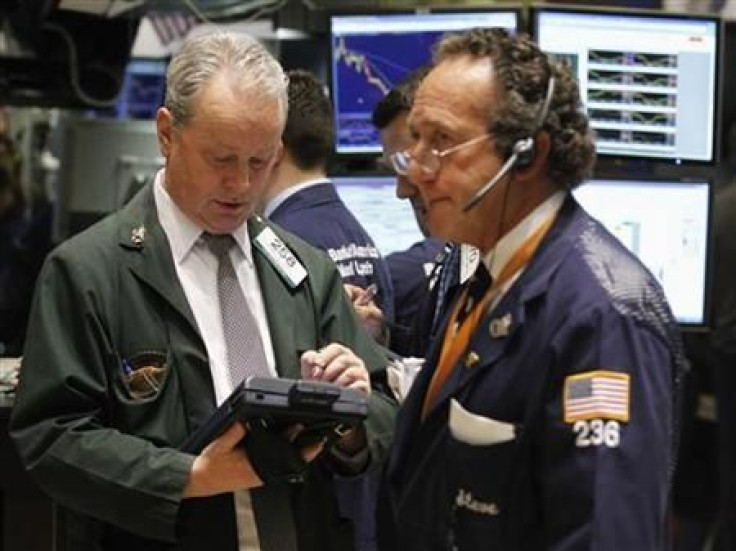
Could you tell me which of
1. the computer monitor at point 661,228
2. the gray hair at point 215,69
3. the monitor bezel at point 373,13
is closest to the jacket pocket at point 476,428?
the gray hair at point 215,69

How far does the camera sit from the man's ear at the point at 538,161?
2.39 metres

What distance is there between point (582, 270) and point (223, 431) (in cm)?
65

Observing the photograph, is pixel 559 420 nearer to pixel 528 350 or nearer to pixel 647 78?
pixel 528 350

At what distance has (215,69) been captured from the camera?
2680 millimetres

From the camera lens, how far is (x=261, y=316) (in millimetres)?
2791

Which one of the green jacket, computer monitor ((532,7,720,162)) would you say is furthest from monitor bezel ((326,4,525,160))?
the green jacket

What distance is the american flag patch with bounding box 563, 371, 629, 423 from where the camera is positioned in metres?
2.20

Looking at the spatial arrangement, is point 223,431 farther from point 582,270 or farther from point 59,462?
point 582,270

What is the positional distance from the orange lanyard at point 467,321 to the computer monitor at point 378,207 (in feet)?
7.73

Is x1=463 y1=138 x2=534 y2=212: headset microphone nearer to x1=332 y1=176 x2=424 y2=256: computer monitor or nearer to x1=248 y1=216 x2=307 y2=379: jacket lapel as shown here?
x1=248 y1=216 x2=307 y2=379: jacket lapel

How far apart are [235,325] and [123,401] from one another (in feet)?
0.84

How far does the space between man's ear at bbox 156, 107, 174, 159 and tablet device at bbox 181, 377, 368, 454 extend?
513 mm

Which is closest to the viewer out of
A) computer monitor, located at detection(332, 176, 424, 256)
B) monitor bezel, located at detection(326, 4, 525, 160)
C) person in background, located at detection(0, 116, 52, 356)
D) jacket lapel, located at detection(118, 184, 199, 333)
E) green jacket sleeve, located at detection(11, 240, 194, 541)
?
green jacket sleeve, located at detection(11, 240, 194, 541)

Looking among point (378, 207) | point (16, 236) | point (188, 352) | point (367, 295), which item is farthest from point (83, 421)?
point (16, 236)
